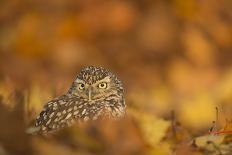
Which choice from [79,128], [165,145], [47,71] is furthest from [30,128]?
[47,71]

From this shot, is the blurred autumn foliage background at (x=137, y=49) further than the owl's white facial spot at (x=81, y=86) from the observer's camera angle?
Yes

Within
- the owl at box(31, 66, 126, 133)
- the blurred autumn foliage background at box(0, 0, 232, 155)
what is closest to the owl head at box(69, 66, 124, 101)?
the owl at box(31, 66, 126, 133)

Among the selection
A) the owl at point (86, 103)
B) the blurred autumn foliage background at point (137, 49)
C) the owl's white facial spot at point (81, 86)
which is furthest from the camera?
the blurred autumn foliage background at point (137, 49)

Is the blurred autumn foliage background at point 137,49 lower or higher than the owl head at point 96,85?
higher

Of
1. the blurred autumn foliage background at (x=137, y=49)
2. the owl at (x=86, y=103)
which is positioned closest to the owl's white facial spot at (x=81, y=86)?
the owl at (x=86, y=103)

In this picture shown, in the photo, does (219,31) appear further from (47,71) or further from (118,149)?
(118,149)

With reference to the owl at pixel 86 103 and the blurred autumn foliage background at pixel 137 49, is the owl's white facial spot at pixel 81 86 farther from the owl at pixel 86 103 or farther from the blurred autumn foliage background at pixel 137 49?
the blurred autumn foliage background at pixel 137 49

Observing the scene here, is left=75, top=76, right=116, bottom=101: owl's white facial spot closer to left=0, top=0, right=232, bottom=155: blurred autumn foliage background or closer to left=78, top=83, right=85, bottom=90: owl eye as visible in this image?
left=78, top=83, right=85, bottom=90: owl eye

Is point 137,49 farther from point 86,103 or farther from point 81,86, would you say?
point 86,103
